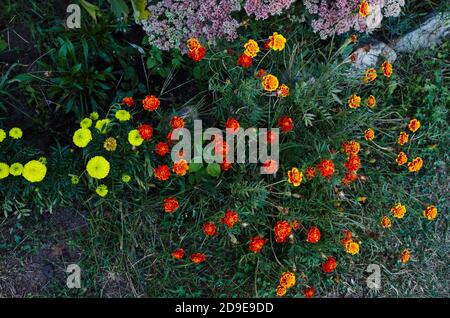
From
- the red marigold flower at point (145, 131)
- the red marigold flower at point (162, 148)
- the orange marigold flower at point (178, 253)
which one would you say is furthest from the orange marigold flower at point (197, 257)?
the red marigold flower at point (145, 131)

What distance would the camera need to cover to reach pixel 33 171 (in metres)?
2.41

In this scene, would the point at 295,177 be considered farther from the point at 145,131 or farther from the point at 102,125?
the point at 102,125

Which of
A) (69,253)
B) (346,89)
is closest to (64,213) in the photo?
(69,253)

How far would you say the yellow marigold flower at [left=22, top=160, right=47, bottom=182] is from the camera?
2403 mm

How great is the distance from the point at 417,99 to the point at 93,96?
6.75ft

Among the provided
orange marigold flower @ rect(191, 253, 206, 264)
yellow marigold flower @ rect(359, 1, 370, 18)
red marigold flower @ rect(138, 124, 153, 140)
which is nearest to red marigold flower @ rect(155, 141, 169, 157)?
red marigold flower @ rect(138, 124, 153, 140)

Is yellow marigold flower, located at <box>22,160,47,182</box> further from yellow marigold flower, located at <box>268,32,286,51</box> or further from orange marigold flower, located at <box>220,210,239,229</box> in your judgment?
yellow marigold flower, located at <box>268,32,286,51</box>

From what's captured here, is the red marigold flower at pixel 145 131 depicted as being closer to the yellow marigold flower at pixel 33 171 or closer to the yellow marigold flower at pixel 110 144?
the yellow marigold flower at pixel 110 144

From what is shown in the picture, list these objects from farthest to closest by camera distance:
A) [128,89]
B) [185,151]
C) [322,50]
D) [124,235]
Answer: [322,50] < [128,89] < [124,235] < [185,151]

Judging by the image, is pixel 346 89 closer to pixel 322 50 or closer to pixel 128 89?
pixel 322 50

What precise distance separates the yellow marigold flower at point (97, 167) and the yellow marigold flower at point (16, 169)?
341 millimetres

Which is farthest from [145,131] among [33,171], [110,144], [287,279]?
[287,279]

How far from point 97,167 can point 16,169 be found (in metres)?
0.40
